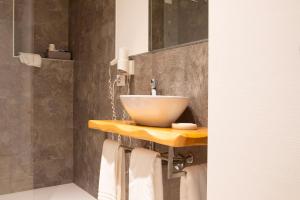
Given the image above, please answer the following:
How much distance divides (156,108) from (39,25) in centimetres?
209

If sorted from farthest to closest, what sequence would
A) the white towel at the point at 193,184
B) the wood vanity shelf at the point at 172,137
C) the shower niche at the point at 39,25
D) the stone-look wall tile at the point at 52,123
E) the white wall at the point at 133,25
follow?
the stone-look wall tile at the point at 52,123
the shower niche at the point at 39,25
the white wall at the point at 133,25
the white towel at the point at 193,184
the wood vanity shelf at the point at 172,137

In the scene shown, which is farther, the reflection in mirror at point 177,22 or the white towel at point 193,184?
the reflection in mirror at point 177,22

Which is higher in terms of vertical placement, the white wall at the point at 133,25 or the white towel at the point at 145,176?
the white wall at the point at 133,25

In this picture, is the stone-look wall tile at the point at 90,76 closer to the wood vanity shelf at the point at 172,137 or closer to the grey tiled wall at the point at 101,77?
the grey tiled wall at the point at 101,77

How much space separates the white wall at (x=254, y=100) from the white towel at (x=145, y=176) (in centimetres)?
53

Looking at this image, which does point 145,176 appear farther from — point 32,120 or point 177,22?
point 32,120

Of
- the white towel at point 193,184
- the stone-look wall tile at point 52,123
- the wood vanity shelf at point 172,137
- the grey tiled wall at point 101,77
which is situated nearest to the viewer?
the wood vanity shelf at point 172,137

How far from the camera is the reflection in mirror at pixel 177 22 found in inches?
54.7

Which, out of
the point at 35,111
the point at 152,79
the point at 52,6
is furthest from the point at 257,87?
the point at 52,6

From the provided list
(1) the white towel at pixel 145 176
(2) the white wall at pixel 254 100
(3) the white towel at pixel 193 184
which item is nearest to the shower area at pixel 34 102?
(1) the white towel at pixel 145 176

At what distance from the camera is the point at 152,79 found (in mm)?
1666

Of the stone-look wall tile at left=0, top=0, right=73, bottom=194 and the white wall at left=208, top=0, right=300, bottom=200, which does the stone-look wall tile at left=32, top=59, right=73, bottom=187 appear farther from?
the white wall at left=208, top=0, right=300, bottom=200

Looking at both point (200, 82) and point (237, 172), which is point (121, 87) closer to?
point (200, 82)

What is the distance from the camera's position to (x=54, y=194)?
102 inches
